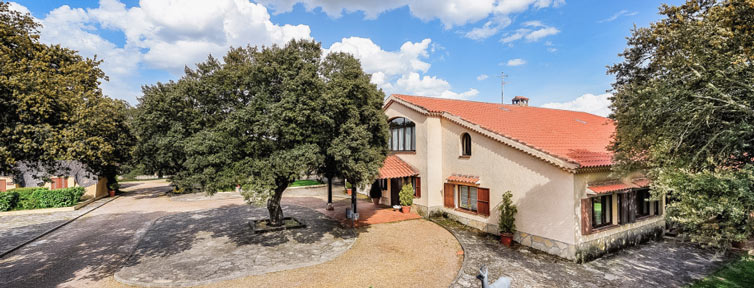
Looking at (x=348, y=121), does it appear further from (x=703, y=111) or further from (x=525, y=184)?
(x=703, y=111)

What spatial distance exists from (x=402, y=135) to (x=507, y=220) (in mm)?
8566

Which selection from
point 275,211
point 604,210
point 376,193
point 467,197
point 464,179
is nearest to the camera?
point 604,210

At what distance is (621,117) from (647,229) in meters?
7.99

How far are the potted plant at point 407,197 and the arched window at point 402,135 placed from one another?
2.42 meters

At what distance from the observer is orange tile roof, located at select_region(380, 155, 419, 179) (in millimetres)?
17344

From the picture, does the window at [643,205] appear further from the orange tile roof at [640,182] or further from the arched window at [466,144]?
the arched window at [466,144]

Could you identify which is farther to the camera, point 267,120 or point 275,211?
point 275,211

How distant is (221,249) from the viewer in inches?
481

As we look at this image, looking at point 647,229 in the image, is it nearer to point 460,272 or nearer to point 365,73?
point 460,272

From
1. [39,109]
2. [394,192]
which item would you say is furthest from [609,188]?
[39,109]

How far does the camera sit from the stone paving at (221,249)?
9828 millimetres

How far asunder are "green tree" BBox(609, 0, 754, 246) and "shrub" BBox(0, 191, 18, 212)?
108 feet

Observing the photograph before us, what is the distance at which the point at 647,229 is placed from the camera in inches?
549

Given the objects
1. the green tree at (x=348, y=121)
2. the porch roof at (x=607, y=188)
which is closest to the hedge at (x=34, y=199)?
the green tree at (x=348, y=121)
